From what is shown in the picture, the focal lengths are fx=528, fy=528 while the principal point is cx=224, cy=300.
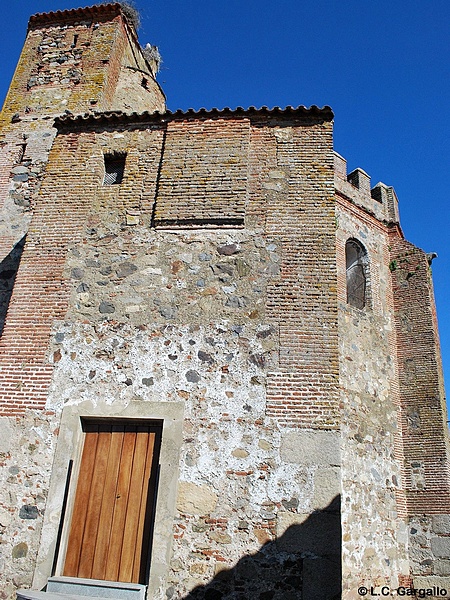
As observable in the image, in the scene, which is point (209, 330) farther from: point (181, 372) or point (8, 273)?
point (8, 273)

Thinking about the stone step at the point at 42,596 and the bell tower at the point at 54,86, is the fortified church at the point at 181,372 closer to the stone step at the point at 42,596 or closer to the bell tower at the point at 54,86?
the stone step at the point at 42,596

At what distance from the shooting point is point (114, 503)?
19.5 feet

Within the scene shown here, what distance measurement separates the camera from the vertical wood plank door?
225 inches

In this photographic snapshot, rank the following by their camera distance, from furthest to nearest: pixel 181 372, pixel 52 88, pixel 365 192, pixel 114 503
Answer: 1. pixel 365 192
2. pixel 52 88
3. pixel 181 372
4. pixel 114 503

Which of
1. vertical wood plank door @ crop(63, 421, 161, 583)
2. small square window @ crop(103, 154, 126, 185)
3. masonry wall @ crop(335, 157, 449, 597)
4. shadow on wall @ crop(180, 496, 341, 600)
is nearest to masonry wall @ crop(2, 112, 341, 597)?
shadow on wall @ crop(180, 496, 341, 600)

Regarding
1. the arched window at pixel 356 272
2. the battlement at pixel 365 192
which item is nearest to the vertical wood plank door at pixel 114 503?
the arched window at pixel 356 272

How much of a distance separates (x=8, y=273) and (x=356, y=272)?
25.3 feet

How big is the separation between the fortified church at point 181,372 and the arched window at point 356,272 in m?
3.78

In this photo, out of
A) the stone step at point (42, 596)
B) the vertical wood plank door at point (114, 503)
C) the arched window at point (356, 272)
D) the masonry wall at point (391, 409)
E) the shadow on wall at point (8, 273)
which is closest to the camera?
the stone step at point (42, 596)

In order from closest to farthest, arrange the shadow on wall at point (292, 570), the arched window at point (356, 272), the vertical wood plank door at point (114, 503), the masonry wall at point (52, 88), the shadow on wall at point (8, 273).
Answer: the shadow on wall at point (292, 570) → the vertical wood plank door at point (114, 503) → the shadow on wall at point (8, 273) → the masonry wall at point (52, 88) → the arched window at point (356, 272)

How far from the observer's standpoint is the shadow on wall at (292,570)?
536 cm

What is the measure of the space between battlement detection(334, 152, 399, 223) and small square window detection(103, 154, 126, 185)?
6.34 m

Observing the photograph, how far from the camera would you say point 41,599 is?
16.1 feet

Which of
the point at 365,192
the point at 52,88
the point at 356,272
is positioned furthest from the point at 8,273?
the point at 365,192
